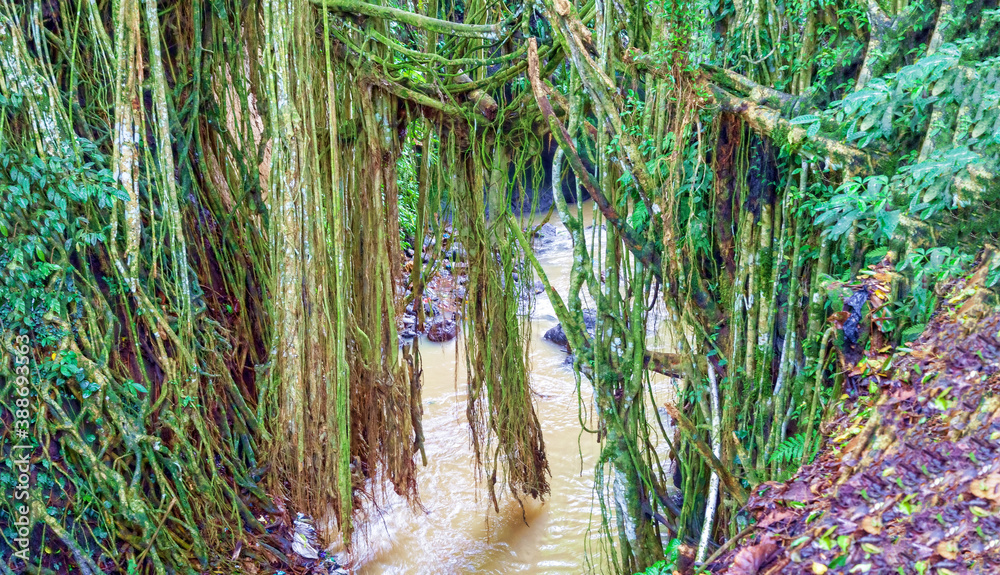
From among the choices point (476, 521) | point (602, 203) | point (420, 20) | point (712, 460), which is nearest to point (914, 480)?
point (712, 460)

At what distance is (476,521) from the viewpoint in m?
3.72

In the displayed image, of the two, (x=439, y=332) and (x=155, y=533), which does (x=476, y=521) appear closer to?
(x=155, y=533)

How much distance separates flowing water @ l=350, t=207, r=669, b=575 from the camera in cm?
339

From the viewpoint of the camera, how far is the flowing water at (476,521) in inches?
134

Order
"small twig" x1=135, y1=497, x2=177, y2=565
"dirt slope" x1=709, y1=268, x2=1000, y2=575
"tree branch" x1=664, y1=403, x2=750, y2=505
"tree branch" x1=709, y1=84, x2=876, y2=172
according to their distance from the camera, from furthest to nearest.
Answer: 1. "small twig" x1=135, y1=497, x2=177, y2=565
2. "tree branch" x1=664, y1=403, x2=750, y2=505
3. "tree branch" x1=709, y1=84, x2=876, y2=172
4. "dirt slope" x1=709, y1=268, x2=1000, y2=575

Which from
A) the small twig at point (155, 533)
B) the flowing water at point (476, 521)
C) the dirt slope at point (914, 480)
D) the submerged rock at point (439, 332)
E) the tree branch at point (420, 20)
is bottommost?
the flowing water at point (476, 521)

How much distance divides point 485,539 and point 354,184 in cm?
216

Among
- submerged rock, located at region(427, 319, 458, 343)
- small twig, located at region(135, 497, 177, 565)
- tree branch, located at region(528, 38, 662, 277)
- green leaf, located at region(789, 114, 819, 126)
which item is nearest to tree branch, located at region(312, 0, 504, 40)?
tree branch, located at region(528, 38, 662, 277)

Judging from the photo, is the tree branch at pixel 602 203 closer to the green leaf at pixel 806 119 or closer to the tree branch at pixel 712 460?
the tree branch at pixel 712 460

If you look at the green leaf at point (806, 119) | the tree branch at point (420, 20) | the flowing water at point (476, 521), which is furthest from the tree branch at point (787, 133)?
the flowing water at point (476, 521)

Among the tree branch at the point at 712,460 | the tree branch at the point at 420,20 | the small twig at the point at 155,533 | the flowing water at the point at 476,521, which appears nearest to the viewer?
the tree branch at the point at 712,460

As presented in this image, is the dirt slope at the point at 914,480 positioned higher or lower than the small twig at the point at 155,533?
higher

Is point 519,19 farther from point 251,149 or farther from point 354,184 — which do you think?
point 251,149

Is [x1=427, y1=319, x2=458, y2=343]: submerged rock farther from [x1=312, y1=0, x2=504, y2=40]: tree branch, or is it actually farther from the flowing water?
[x1=312, y1=0, x2=504, y2=40]: tree branch
